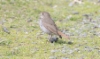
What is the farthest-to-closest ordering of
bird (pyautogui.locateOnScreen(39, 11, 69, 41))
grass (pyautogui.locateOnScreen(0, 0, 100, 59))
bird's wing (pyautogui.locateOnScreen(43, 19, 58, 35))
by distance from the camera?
bird's wing (pyautogui.locateOnScreen(43, 19, 58, 35)) → bird (pyautogui.locateOnScreen(39, 11, 69, 41)) → grass (pyautogui.locateOnScreen(0, 0, 100, 59))

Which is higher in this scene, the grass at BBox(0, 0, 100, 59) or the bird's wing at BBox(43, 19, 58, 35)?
the bird's wing at BBox(43, 19, 58, 35)

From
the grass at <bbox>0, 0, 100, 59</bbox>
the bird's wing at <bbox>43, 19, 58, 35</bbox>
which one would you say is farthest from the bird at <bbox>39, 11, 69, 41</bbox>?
the grass at <bbox>0, 0, 100, 59</bbox>

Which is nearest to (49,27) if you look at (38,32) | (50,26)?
(50,26)

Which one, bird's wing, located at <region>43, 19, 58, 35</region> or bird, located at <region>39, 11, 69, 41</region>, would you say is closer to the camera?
bird, located at <region>39, 11, 69, 41</region>

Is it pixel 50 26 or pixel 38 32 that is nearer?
pixel 50 26

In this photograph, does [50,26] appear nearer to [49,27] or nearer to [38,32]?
[49,27]

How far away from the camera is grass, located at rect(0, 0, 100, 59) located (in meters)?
9.00

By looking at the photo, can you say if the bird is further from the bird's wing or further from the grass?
the grass

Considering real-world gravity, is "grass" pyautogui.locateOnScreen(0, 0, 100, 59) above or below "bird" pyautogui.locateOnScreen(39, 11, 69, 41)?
below

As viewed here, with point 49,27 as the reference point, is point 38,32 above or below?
below

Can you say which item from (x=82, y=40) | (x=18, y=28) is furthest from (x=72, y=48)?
(x=18, y=28)

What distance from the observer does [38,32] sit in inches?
444

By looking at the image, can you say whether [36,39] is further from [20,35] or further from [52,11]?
[52,11]

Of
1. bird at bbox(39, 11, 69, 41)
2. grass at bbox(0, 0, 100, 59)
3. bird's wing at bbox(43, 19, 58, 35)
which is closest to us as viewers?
grass at bbox(0, 0, 100, 59)
